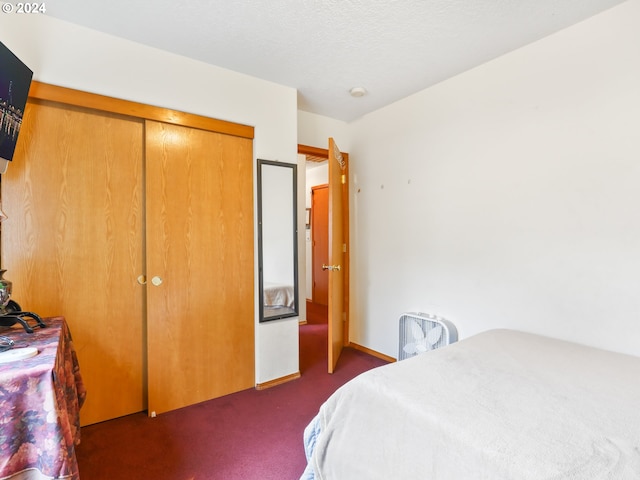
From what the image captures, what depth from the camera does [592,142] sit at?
72.6 inches

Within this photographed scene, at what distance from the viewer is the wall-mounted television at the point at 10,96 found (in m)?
1.43

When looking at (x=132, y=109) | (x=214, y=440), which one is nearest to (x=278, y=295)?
(x=214, y=440)

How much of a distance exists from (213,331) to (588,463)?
86.3 inches

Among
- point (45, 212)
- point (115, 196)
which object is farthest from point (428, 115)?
point (45, 212)

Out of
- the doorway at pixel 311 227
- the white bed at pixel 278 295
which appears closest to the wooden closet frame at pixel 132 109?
the doorway at pixel 311 227

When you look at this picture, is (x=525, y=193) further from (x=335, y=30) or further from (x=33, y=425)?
(x=33, y=425)

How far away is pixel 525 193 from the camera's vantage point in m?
2.13

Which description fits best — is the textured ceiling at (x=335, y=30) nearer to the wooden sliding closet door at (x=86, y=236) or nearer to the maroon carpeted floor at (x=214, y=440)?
the wooden sliding closet door at (x=86, y=236)

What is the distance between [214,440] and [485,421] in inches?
64.1

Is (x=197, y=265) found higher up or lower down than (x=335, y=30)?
lower down

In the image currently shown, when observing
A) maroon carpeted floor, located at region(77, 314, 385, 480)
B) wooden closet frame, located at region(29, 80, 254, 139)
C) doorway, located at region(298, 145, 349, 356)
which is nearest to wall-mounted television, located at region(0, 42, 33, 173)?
wooden closet frame, located at region(29, 80, 254, 139)

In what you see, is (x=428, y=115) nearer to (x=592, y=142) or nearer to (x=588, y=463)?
(x=592, y=142)

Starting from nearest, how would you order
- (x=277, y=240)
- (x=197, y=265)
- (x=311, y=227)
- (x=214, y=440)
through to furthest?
(x=214, y=440), (x=197, y=265), (x=277, y=240), (x=311, y=227)

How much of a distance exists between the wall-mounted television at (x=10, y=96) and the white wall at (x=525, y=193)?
267 centimetres
